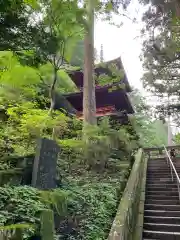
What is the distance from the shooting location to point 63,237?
4.39 meters

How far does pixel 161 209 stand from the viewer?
6258 millimetres

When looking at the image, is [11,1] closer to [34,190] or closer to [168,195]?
[34,190]

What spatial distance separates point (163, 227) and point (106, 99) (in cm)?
1309

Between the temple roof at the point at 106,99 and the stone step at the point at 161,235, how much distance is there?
12.1 meters

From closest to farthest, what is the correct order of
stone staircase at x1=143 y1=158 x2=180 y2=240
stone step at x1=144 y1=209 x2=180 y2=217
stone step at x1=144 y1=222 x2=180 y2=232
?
stone staircase at x1=143 y1=158 x2=180 y2=240
stone step at x1=144 y1=222 x2=180 y2=232
stone step at x1=144 y1=209 x2=180 y2=217

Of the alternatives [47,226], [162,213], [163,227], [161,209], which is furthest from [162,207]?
[47,226]

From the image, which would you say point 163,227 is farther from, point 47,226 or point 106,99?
point 106,99

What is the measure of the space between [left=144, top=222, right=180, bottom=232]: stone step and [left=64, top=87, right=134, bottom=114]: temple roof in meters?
11.8

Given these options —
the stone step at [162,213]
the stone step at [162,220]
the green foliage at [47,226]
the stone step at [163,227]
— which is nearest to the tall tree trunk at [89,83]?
the stone step at [162,213]

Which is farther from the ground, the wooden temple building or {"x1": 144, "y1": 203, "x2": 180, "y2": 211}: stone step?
the wooden temple building

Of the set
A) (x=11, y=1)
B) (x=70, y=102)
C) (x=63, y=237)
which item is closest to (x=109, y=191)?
(x=63, y=237)

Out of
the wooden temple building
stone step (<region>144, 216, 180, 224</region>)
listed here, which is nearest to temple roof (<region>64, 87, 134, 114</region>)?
the wooden temple building

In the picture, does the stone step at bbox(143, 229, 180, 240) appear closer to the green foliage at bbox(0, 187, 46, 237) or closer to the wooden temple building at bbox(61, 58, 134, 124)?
the green foliage at bbox(0, 187, 46, 237)

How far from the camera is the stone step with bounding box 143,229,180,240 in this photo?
15.9 ft
